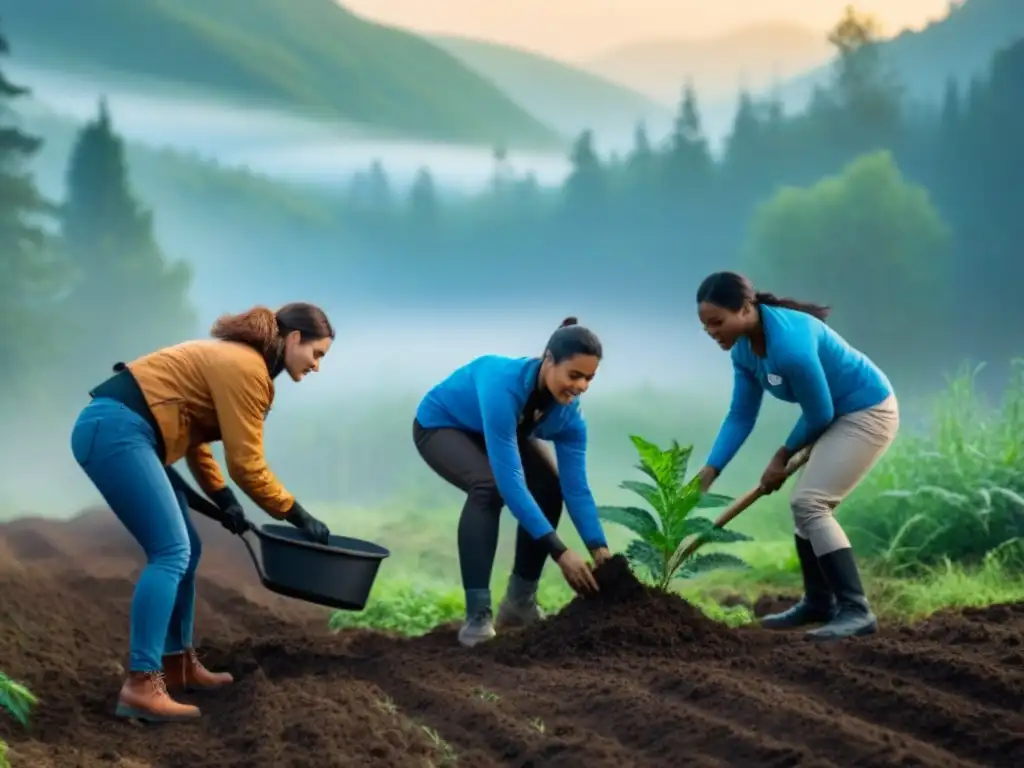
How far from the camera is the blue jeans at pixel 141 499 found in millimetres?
3578

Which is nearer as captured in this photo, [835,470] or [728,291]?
[728,291]

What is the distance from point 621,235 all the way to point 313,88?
112 inches

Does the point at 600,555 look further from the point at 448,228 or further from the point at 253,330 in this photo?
the point at 448,228

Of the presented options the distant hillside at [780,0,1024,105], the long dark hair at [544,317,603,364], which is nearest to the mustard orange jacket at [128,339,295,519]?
the long dark hair at [544,317,603,364]

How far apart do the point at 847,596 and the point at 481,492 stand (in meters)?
1.38

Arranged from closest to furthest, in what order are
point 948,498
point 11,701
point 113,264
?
point 11,701 < point 948,498 < point 113,264

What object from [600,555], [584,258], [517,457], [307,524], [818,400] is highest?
[584,258]

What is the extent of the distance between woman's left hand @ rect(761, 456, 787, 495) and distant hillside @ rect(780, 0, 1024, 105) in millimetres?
6385

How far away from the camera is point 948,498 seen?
6250 mm

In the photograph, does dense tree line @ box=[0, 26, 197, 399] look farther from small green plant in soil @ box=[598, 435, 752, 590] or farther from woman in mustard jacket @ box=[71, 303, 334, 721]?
small green plant in soil @ box=[598, 435, 752, 590]

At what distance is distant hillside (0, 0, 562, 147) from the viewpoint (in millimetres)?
9586

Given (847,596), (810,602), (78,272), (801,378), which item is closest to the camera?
(801,378)

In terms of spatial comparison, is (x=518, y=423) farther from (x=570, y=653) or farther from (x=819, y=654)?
(x=819, y=654)

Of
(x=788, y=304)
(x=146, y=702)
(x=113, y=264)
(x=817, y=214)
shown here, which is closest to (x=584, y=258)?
(x=817, y=214)
